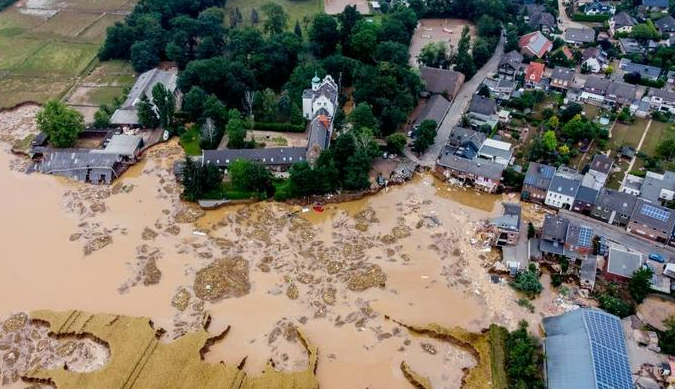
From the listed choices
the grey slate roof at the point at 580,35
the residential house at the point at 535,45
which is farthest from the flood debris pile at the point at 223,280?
the grey slate roof at the point at 580,35

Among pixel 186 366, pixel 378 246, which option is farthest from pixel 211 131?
pixel 186 366

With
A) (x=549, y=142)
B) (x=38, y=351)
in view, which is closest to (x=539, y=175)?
(x=549, y=142)

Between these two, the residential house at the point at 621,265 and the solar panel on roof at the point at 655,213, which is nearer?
the residential house at the point at 621,265

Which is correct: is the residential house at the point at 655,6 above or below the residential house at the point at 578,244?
above

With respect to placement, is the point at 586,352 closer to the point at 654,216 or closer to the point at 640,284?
the point at 640,284

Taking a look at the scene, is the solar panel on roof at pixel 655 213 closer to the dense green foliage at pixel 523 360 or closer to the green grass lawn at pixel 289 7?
the dense green foliage at pixel 523 360

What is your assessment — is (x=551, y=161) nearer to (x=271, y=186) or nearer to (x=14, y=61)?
(x=271, y=186)

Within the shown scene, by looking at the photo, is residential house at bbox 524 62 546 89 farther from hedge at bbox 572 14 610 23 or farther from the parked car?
the parked car
